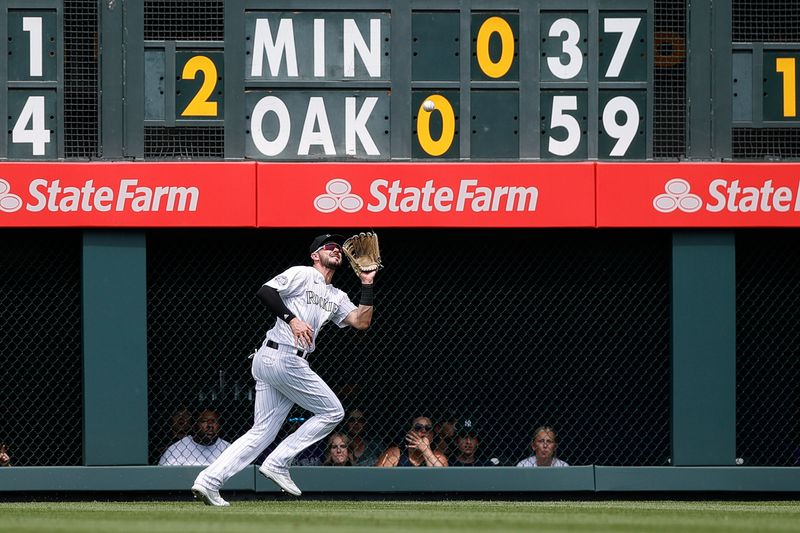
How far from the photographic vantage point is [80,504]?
9.45 meters

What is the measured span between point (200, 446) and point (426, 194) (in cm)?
256

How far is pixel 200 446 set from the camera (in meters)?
10.3

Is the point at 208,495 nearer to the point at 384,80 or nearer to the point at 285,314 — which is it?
the point at 285,314

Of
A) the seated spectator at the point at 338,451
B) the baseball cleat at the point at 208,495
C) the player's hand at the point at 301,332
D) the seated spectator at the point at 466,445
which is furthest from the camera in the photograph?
the seated spectator at the point at 466,445

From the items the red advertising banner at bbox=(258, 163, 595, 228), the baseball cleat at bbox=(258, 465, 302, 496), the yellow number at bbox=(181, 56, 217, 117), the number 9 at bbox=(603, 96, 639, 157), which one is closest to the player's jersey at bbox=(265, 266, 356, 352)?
the baseball cleat at bbox=(258, 465, 302, 496)

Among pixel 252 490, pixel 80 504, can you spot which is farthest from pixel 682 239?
pixel 80 504

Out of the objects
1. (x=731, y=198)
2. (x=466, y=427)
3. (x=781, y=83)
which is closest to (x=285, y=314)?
(x=466, y=427)

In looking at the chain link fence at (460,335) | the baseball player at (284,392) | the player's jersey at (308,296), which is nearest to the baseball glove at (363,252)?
the player's jersey at (308,296)

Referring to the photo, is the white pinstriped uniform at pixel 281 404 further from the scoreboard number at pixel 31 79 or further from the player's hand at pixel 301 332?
the scoreboard number at pixel 31 79

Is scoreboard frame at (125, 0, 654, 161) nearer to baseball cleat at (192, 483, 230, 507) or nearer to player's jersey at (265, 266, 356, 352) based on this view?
player's jersey at (265, 266, 356, 352)

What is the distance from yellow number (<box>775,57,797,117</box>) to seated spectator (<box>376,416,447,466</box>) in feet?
11.8

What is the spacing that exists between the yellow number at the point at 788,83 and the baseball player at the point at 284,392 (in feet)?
12.6

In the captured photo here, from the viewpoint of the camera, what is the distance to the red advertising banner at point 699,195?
1019 centimetres

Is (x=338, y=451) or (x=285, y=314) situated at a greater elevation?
(x=285, y=314)
